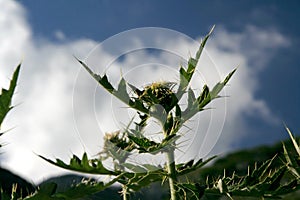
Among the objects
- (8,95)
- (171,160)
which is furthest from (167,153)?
(8,95)

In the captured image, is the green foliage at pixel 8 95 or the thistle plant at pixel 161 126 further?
the thistle plant at pixel 161 126

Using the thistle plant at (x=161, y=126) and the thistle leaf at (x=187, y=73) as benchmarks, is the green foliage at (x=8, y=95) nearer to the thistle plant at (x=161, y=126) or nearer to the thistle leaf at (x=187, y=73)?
the thistle plant at (x=161, y=126)

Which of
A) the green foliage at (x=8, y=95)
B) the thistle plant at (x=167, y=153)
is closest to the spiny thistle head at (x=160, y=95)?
the thistle plant at (x=167, y=153)

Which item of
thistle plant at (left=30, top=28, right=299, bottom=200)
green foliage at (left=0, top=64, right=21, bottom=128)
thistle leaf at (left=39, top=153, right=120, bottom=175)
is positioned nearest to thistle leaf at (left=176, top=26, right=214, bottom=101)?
thistle plant at (left=30, top=28, right=299, bottom=200)

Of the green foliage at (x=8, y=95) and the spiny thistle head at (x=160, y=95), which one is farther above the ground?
the spiny thistle head at (x=160, y=95)

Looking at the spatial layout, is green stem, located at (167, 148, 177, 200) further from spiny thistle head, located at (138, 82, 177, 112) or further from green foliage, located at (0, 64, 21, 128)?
green foliage, located at (0, 64, 21, 128)

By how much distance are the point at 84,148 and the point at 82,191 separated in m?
0.25

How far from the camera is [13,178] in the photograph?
8.97m

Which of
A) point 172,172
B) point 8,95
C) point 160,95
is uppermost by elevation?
point 160,95

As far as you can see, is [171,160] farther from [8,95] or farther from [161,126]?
[8,95]

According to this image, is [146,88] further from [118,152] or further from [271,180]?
[271,180]

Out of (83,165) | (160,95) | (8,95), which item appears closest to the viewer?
(8,95)

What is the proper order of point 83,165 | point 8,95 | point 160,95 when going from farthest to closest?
point 160,95 → point 83,165 → point 8,95

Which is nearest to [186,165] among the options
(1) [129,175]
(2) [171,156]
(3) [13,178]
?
(2) [171,156]
